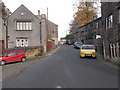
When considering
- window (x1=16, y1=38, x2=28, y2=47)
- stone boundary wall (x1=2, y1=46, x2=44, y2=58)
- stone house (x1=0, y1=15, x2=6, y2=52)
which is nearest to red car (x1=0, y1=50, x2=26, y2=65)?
stone boundary wall (x1=2, y1=46, x2=44, y2=58)

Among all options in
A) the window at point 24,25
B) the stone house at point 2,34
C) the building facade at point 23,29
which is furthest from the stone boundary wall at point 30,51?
the window at point 24,25

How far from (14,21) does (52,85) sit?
22872 millimetres

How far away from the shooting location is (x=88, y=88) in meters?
6.83

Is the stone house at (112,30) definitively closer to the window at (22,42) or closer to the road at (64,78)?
the road at (64,78)

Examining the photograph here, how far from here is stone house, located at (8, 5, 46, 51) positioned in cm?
2773

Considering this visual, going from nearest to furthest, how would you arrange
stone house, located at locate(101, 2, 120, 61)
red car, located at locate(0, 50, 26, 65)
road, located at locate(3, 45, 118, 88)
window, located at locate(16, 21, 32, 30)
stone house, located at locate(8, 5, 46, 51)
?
road, located at locate(3, 45, 118, 88) < stone house, located at locate(101, 2, 120, 61) < red car, located at locate(0, 50, 26, 65) < stone house, located at locate(8, 5, 46, 51) < window, located at locate(16, 21, 32, 30)

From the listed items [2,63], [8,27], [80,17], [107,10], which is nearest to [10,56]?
[2,63]

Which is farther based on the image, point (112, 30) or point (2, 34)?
point (2, 34)

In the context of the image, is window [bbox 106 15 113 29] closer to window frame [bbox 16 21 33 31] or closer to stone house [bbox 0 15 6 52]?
window frame [bbox 16 21 33 31]

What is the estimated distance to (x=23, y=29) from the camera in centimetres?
2784

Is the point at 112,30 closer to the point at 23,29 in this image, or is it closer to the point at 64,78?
the point at 64,78

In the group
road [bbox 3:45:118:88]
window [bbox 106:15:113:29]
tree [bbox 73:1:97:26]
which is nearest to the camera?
road [bbox 3:45:118:88]

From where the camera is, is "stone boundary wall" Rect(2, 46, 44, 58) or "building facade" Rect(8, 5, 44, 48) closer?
"stone boundary wall" Rect(2, 46, 44, 58)

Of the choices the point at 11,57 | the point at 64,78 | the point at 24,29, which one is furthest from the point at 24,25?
the point at 64,78
